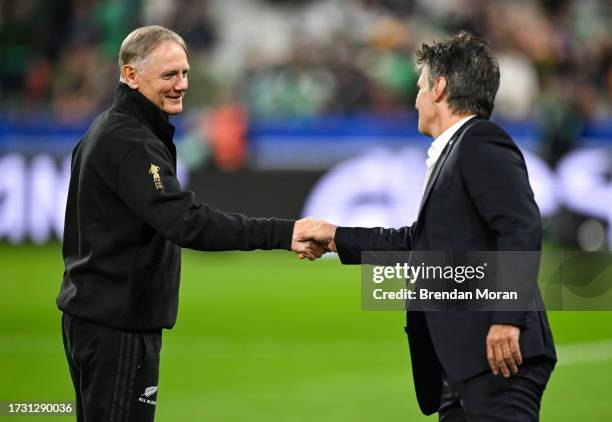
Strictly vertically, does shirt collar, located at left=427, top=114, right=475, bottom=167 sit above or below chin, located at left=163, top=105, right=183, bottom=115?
below

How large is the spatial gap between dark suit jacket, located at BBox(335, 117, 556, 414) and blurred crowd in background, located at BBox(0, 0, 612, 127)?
12091mm

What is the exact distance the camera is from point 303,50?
63.2 ft

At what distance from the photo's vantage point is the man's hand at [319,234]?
552 centimetres

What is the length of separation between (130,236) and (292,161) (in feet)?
37.2

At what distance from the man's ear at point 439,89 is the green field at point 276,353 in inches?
143

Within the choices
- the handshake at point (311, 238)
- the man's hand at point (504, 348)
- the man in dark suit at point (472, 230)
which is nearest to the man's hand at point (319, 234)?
the handshake at point (311, 238)

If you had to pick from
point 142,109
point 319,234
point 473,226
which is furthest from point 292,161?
point 473,226

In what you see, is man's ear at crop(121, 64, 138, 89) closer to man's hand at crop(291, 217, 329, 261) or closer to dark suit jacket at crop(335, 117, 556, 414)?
man's hand at crop(291, 217, 329, 261)

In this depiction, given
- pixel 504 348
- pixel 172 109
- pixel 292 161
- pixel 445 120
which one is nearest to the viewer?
pixel 504 348

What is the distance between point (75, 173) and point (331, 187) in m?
10.8

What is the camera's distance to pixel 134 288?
5.01m

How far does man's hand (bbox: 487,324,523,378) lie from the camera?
4.53 m

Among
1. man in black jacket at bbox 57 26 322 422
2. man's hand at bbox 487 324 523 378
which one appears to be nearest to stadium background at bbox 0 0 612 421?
man in black jacket at bbox 57 26 322 422

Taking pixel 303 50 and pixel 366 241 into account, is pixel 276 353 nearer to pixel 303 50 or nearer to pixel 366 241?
pixel 366 241
